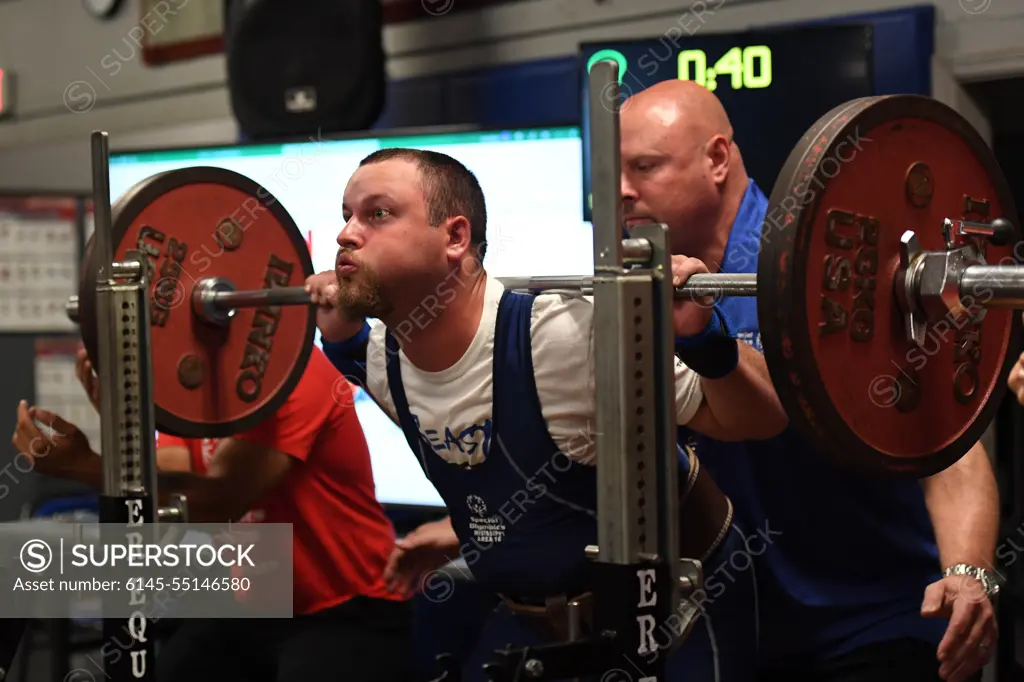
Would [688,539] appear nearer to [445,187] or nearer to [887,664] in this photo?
[887,664]

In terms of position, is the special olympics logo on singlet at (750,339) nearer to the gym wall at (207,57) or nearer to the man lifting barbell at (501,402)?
the man lifting barbell at (501,402)

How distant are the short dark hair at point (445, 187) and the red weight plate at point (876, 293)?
2.25 ft

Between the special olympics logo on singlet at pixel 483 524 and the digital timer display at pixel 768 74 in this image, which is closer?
the special olympics logo on singlet at pixel 483 524

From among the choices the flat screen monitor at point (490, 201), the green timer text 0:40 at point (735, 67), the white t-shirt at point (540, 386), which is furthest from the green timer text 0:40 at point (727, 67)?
the white t-shirt at point (540, 386)

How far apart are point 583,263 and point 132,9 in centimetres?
291

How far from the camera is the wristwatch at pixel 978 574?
7.53 feet

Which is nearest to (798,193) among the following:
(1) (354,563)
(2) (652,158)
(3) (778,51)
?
(2) (652,158)

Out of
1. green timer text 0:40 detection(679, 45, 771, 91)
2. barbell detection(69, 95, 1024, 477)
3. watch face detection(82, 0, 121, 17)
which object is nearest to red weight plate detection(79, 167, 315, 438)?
barbell detection(69, 95, 1024, 477)

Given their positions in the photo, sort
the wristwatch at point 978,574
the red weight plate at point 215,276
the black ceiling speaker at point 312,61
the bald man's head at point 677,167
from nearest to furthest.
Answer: the wristwatch at point 978,574 < the bald man's head at point 677,167 < the red weight plate at point 215,276 < the black ceiling speaker at point 312,61

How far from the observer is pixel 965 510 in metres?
2.40

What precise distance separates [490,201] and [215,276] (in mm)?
970

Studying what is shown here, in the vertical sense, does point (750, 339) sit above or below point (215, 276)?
below

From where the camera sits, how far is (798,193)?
1.83 meters

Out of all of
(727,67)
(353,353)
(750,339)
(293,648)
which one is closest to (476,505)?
(353,353)
